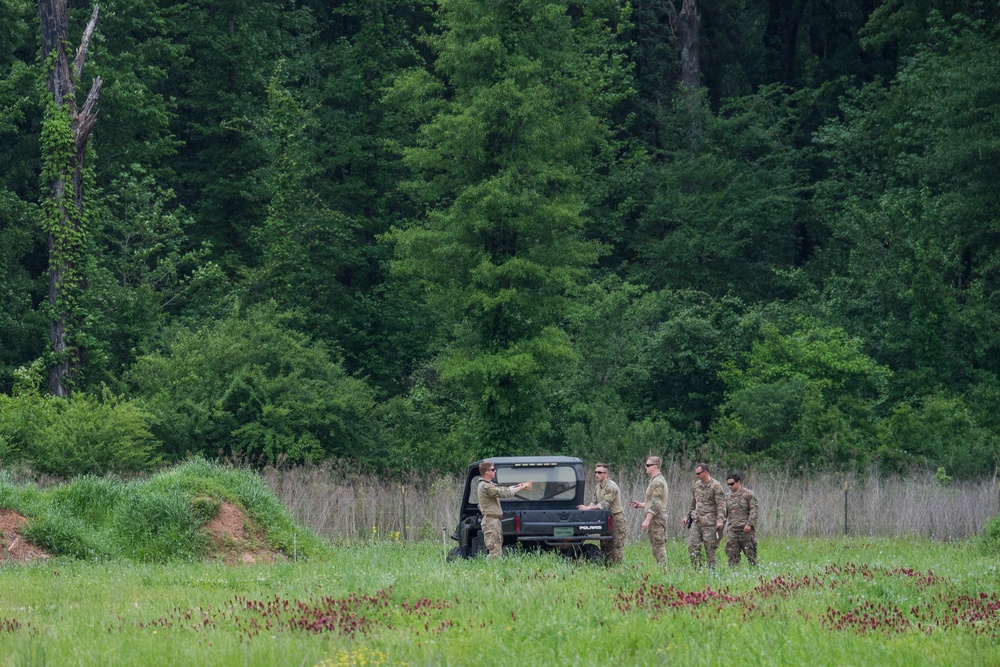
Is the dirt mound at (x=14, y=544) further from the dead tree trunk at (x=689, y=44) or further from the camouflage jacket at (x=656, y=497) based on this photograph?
the dead tree trunk at (x=689, y=44)

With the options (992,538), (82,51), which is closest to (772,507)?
(992,538)

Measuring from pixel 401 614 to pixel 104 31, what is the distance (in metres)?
38.2

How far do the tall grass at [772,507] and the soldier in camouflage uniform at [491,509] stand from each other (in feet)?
28.7

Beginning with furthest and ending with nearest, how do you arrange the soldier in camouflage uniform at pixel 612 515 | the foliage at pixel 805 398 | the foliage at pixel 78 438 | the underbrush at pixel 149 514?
the foliage at pixel 805 398 → the foliage at pixel 78 438 → the underbrush at pixel 149 514 → the soldier in camouflage uniform at pixel 612 515

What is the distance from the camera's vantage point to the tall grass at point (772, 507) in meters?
27.3

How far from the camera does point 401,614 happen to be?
13742 mm

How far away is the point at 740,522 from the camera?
731 inches

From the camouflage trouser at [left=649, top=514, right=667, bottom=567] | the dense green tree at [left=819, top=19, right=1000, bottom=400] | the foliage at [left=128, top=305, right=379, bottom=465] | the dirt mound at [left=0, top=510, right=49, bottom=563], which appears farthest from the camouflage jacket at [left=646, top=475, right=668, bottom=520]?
the dense green tree at [left=819, top=19, right=1000, bottom=400]

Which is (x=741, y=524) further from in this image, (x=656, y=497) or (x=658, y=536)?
(x=656, y=497)

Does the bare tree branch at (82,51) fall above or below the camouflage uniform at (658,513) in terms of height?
above

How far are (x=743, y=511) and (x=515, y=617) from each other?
6247 mm

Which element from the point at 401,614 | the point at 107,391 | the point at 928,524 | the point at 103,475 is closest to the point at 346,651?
the point at 401,614

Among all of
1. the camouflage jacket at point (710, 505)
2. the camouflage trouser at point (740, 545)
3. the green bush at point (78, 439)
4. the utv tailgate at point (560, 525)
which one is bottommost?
the camouflage trouser at point (740, 545)

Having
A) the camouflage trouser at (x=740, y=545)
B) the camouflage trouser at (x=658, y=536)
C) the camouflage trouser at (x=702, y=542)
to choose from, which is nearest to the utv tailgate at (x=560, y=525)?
the camouflage trouser at (x=658, y=536)
